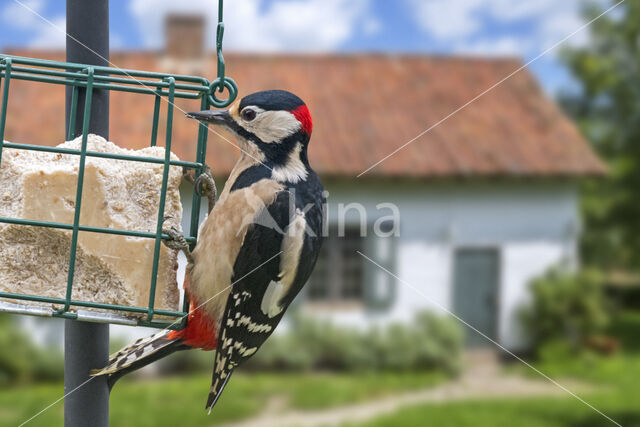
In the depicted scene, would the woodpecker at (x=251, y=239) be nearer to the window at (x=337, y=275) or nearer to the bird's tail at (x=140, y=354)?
the bird's tail at (x=140, y=354)

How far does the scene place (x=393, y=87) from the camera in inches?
526

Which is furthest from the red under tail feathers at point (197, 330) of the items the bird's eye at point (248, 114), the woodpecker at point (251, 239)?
the bird's eye at point (248, 114)

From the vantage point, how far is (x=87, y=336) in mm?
2506

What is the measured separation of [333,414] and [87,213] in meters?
7.72

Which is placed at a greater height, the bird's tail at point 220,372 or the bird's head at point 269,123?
the bird's head at point 269,123

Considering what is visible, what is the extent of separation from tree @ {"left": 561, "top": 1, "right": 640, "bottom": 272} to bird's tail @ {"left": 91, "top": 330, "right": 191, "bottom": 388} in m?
17.7

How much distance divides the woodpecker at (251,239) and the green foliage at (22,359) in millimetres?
8599

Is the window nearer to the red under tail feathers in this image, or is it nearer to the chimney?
the chimney

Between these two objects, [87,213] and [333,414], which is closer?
[87,213]

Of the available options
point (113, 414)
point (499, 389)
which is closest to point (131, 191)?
point (113, 414)

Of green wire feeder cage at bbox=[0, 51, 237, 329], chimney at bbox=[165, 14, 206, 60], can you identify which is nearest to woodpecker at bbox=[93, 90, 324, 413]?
green wire feeder cage at bbox=[0, 51, 237, 329]

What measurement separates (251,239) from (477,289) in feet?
34.9

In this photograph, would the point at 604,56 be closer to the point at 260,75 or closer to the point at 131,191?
the point at 260,75

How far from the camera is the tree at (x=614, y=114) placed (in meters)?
18.5
